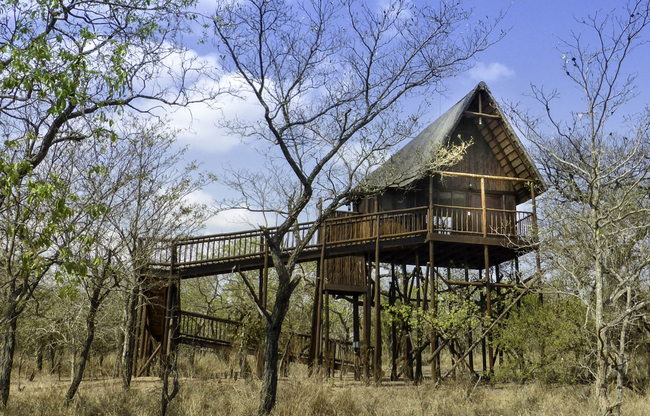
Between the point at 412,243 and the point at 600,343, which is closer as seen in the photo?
the point at 600,343

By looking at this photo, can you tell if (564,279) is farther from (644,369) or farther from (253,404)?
(253,404)

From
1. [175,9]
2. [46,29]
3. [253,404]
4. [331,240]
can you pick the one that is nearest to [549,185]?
[331,240]

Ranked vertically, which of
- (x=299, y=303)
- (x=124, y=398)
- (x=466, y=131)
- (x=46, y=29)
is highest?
(x=466, y=131)

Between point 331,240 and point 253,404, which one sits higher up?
point 331,240

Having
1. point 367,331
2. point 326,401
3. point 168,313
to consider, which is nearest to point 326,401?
point 326,401

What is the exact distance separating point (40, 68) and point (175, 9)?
3.49 meters

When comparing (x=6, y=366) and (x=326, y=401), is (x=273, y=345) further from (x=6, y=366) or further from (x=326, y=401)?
(x=6, y=366)

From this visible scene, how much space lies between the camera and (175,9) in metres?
9.61

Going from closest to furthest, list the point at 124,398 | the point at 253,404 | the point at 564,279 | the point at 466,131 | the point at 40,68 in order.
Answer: the point at 40,68
the point at 253,404
the point at 124,398
the point at 564,279
the point at 466,131

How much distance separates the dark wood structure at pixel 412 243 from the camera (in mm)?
18391

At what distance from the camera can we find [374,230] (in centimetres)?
2003

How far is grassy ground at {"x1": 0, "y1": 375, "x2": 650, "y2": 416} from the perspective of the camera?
39.7 feet

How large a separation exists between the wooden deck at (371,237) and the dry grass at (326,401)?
13.3 feet

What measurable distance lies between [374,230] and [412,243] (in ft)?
4.68
